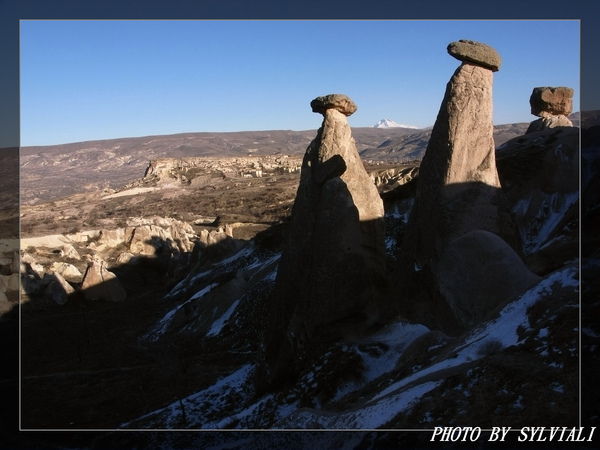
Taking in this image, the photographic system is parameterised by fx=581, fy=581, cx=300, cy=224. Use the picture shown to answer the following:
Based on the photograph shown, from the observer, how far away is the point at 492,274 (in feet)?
29.6

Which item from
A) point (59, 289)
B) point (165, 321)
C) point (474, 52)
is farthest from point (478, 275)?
point (59, 289)

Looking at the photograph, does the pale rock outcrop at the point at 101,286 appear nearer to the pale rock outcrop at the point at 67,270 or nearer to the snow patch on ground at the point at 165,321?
the pale rock outcrop at the point at 67,270

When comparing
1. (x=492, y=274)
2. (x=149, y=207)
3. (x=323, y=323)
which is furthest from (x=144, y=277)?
(x=149, y=207)

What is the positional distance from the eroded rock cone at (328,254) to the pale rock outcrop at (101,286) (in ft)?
61.3

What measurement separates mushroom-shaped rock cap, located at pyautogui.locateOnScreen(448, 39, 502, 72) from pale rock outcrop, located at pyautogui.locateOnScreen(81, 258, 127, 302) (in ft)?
76.1

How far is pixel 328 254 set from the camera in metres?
11.1

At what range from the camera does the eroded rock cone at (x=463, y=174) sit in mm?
10320

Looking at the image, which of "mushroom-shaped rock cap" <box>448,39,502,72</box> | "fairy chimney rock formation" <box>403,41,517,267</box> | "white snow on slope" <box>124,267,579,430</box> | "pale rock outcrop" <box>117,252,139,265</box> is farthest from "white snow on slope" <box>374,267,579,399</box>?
"pale rock outcrop" <box>117,252,139,265</box>

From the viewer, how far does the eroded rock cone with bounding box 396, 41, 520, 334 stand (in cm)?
1032

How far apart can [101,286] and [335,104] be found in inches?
818

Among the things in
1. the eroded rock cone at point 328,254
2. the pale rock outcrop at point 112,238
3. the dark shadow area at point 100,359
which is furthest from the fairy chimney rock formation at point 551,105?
the pale rock outcrop at point 112,238

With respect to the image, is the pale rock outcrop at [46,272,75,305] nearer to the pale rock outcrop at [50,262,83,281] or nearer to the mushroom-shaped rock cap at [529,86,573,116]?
the pale rock outcrop at [50,262,83,281]

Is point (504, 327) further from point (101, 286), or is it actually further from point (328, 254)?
point (101, 286)

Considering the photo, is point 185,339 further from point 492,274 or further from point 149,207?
point 149,207
